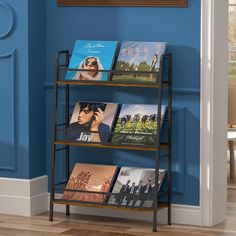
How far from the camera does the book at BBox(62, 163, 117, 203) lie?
5.08 m

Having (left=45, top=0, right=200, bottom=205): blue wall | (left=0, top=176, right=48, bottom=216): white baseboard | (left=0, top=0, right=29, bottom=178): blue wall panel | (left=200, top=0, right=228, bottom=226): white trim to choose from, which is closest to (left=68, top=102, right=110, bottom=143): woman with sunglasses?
(left=45, top=0, right=200, bottom=205): blue wall

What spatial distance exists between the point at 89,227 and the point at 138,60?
1096 millimetres

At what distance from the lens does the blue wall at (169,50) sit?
4984mm

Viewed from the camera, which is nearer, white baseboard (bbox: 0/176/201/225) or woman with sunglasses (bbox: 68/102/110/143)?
woman with sunglasses (bbox: 68/102/110/143)

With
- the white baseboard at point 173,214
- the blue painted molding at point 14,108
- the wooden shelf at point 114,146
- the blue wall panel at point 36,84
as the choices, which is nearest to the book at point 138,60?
the wooden shelf at point 114,146

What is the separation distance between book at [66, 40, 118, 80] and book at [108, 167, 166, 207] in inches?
25.1

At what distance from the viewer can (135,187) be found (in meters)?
5.01

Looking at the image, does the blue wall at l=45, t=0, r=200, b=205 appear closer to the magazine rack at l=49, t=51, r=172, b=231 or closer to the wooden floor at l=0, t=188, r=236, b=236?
the magazine rack at l=49, t=51, r=172, b=231

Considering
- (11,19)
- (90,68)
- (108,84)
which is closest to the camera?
(108,84)

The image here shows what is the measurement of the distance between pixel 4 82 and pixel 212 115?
4.62 feet

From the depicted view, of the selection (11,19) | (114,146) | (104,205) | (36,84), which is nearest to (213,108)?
(114,146)

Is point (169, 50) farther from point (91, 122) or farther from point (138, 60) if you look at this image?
point (91, 122)

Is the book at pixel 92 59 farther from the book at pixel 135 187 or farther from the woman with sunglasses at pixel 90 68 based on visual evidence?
the book at pixel 135 187

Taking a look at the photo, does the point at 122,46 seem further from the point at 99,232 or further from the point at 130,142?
the point at 99,232
